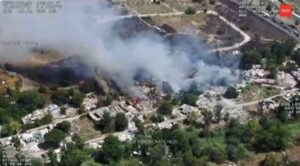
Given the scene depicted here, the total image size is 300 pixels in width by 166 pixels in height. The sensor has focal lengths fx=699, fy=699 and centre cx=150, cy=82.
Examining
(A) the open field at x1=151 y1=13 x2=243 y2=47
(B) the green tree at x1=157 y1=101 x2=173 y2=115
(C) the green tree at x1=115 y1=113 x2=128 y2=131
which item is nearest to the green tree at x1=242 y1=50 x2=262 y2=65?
(A) the open field at x1=151 y1=13 x2=243 y2=47

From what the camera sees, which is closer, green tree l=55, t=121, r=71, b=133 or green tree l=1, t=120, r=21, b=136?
green tree l=1, t=120, r=21, b=136

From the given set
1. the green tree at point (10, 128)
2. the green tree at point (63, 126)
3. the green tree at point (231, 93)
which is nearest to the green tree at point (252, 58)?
the green tree at point (231, 93)

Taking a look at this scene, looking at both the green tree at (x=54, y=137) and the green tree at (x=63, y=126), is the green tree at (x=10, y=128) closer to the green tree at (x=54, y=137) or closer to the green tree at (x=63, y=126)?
the green tree at (x=54, y=137)

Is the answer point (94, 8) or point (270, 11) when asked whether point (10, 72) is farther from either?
point (270, 11)

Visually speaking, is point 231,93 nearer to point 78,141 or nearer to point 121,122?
point 121,122

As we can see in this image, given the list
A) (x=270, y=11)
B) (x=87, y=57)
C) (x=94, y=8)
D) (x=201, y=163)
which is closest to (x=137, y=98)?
(x=87, y=57)

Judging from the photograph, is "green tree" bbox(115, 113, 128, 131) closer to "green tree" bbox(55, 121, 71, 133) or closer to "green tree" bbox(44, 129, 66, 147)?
"green tree" bbox(55, 121, 71, 133)
